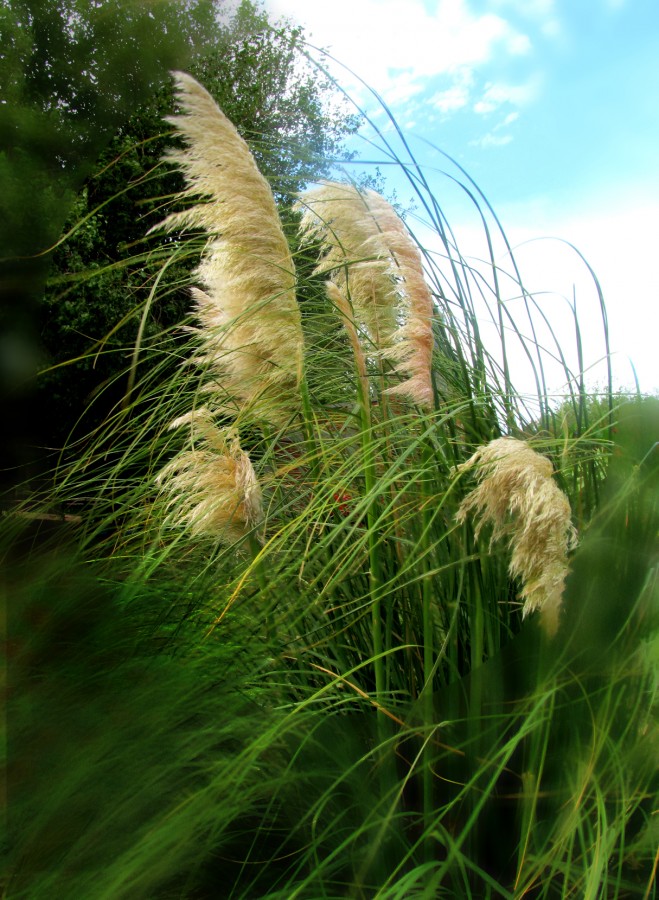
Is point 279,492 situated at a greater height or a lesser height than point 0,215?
lesser

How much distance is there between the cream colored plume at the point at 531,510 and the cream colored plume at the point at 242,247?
896 mm

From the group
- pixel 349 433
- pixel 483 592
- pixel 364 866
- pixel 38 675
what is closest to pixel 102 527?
pixel 349 433

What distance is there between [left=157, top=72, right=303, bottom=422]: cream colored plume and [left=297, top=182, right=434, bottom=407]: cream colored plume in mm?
180

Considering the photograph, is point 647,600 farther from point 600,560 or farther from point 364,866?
point 364,866

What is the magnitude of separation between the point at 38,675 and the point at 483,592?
1.03 metres

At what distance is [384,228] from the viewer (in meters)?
1.93

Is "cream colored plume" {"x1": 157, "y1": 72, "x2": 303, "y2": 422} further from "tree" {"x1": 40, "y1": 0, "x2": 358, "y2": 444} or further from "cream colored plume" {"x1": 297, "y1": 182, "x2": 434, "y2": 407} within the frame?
"tree" {"x1": 40, "y1": 0, "x2": 358, "y2": 444}

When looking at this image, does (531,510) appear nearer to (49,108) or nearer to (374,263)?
(374,263)

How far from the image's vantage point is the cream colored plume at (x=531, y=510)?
4.23 ft

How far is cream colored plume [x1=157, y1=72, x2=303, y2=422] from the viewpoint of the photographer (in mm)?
2104

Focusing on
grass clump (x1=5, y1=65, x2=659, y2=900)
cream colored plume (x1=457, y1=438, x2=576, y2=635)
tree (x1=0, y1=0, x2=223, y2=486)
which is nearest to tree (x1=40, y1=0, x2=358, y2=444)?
tree (x1=0, y1=0, x2=223, y2=486)

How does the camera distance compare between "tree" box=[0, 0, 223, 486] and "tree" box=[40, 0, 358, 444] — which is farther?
"tree" box=[40, 0, 358, 444]

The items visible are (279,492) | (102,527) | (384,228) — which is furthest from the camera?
(102,527)

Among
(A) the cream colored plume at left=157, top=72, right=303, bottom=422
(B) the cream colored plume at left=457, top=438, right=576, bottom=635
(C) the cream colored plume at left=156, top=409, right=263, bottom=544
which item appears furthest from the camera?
(A) the cream colored plume at left=157, top=72, right=303, bottom=422
